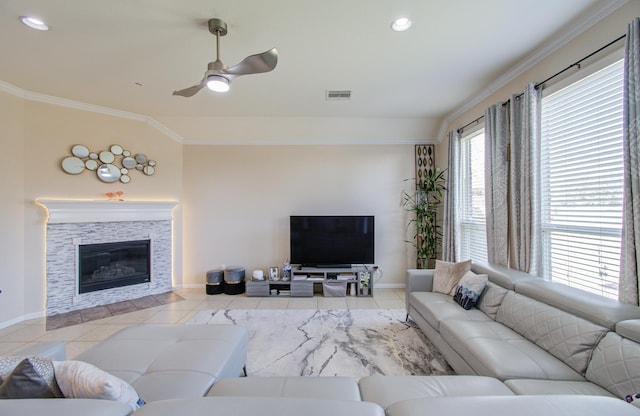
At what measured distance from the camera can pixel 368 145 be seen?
181 inches

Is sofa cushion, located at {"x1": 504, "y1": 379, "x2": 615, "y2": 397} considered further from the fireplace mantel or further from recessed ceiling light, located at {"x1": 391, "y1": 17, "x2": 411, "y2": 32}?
the fireplace mantel

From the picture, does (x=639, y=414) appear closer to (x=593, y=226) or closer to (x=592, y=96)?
(x=593, y=226)

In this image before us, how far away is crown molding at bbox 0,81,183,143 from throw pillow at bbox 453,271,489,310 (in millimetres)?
4765

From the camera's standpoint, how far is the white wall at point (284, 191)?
4.57 metres

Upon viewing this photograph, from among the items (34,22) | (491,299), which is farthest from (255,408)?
Answer: (34,22)

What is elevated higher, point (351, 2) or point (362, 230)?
point (351, 2)

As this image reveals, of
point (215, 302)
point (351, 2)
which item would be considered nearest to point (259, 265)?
point (215, 302)

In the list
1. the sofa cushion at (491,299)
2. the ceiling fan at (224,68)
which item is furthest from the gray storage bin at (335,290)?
the ceiling fan at (224,68)

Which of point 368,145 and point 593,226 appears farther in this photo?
point 368,145

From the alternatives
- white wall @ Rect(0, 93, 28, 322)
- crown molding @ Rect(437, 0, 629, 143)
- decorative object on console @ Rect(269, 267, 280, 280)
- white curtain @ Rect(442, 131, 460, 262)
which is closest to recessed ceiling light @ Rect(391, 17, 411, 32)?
crown molding @ Rect(437, 0, 629, 143)

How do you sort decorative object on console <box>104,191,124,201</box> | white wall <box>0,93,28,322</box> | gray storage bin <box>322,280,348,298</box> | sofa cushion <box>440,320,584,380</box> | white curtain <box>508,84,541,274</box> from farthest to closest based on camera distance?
1. gray storage bin <box>322,280,348,298</box>
2. decorative object on console <box>104,191,124,201</box>
3. white wall <box>0,93,28,322</box>
4. white curtain <box>508,84,541,274</box>
5. sofa cushion <box>440,320,584,380</box>

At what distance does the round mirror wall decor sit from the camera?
3.56 meters

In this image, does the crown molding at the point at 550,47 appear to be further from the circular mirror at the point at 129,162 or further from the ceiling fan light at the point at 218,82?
the circular mirror at the point at 129,162

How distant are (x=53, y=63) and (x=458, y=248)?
5.36 m
